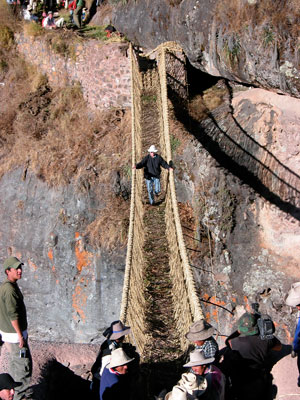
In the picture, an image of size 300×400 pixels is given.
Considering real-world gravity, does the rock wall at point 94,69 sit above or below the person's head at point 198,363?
above

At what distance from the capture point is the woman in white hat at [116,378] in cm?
377

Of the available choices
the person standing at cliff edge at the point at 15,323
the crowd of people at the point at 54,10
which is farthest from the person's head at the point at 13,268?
the crowd of people at the point at 54,10

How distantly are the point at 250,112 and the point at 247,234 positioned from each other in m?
2.48

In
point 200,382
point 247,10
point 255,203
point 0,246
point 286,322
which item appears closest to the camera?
point 200,382

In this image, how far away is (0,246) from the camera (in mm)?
12727

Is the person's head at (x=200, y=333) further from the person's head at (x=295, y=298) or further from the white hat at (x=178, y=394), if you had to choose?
the white hat at (x=178, y=394)

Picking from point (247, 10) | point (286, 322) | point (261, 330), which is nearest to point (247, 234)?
point (286, 322)

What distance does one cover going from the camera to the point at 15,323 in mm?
4602

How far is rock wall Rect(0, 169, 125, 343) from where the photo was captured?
1130 cm

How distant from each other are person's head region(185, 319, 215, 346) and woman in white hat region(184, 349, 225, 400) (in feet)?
1.07

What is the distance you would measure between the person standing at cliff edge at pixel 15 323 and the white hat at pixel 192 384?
1.90 metres

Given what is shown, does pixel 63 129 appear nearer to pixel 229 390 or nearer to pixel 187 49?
pixel 187 49

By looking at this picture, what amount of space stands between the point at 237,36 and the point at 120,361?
6.10 meters

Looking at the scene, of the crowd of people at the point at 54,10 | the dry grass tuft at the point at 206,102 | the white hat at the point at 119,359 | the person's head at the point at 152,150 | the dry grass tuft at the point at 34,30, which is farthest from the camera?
the crowd of people at the point at 54,10
